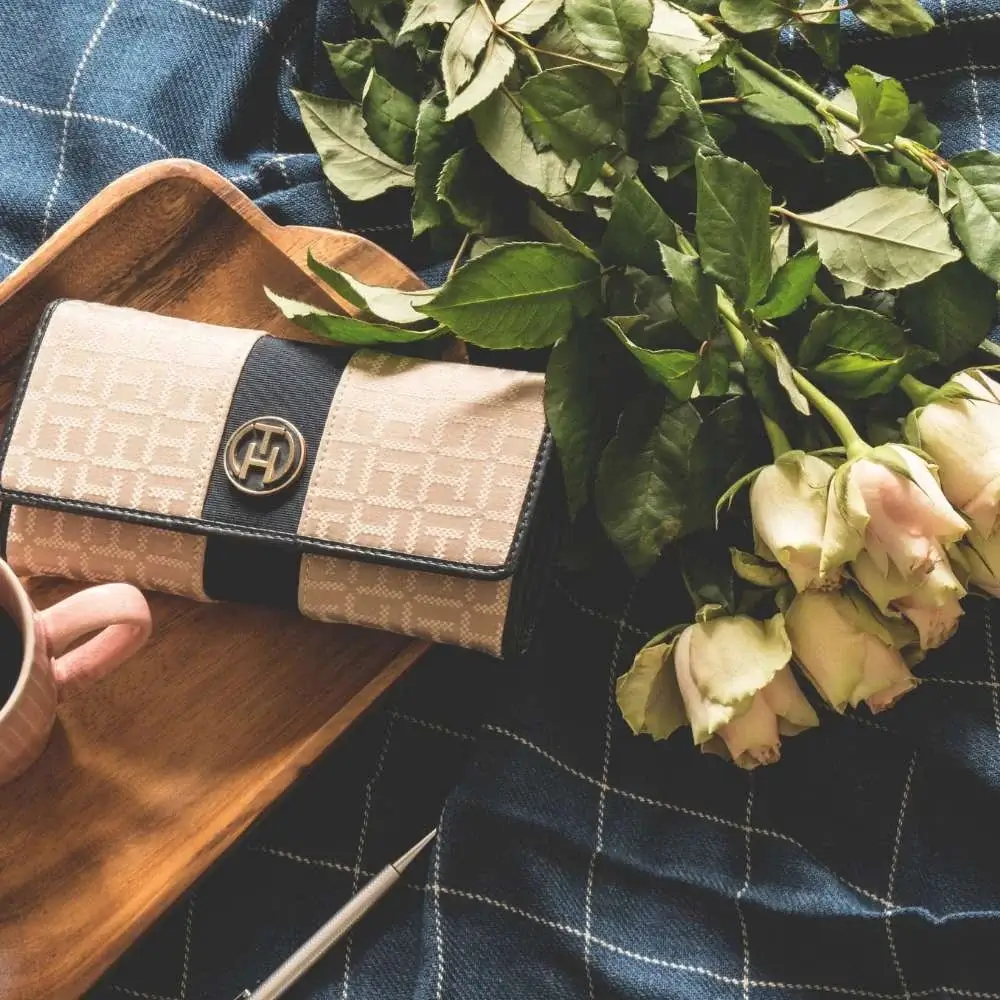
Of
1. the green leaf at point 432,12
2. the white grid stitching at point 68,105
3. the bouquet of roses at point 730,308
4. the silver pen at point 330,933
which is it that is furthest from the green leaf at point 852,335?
the white grid stitching at point 68,105

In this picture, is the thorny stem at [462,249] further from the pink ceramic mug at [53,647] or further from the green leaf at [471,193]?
the pink ceramic mug at [53,647]

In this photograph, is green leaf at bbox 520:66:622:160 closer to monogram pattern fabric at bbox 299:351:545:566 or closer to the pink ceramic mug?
monogram pattern fabric at bbox 299:351:545:566

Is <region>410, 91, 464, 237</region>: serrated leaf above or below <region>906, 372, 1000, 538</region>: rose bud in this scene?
above

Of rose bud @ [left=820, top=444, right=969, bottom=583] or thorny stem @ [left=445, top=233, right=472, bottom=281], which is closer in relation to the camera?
rose bud @ [left=820, top=444, right=969, bottom=583]

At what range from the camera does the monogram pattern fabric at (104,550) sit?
0.54m

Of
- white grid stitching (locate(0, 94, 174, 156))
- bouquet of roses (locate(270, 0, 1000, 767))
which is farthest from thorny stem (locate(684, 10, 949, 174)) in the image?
white grid stitching (locate(0, 94, 174, 156))

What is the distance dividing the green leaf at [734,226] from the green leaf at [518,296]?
5 cm

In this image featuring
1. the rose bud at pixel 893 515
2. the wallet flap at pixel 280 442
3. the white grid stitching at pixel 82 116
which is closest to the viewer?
the rose bud at pixel 893 515

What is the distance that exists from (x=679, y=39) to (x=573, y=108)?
7 centimetres

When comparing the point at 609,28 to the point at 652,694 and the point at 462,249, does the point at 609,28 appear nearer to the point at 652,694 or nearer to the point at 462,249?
the point at 462,249

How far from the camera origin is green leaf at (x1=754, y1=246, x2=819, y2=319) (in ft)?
1.47

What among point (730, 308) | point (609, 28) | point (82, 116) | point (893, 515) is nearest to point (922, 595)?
point (893, 515)

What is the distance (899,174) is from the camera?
1.69ft

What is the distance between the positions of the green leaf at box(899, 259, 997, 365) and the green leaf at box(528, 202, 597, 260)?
0.14 meters
